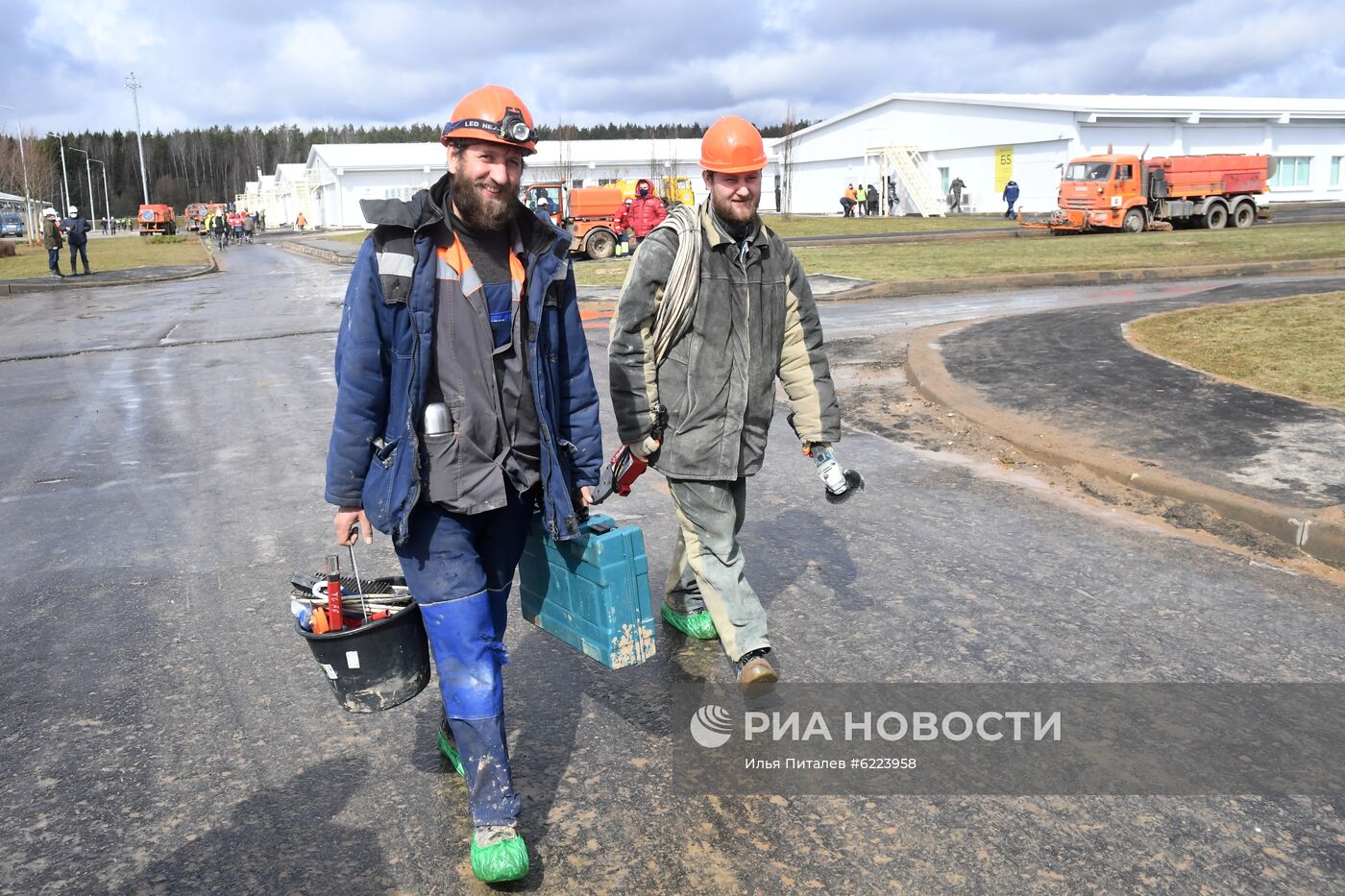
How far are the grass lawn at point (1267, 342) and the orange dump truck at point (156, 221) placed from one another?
76.7m

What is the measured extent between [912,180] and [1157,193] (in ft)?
65.9

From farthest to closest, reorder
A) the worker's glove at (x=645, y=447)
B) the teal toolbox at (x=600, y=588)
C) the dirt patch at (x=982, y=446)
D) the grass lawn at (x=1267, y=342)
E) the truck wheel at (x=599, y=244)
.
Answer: the truck wheel at (x=599, y=244), the grass lawn at (x=1267, y=342), the dirt patch at (x=982, y=446), the worker's glove at (x=645, y=447), the teal toolbox at (x=600, y=588)

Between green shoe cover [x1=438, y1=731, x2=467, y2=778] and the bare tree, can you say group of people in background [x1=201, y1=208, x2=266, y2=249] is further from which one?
green shoe cover [x1=438, y1=731, x2=467, y2=778]

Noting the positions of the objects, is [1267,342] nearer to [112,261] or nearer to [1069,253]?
[1069,253]

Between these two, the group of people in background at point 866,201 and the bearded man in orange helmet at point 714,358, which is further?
the group of people in background at point 866,201

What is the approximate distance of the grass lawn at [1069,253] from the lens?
21.2 meters

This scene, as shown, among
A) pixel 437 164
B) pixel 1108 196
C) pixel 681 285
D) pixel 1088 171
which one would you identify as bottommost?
pixel 681 285

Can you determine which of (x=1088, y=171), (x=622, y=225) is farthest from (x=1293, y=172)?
(x=622, y=225)

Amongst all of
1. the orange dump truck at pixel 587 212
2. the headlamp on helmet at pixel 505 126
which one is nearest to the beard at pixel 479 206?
the headlamp on helmet at pixel 505 126

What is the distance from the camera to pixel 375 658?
10.3 feet

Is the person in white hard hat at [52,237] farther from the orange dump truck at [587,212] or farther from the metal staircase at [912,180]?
the metal staircase at [912,180]

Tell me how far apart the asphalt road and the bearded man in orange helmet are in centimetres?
54

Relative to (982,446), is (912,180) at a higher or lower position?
higher

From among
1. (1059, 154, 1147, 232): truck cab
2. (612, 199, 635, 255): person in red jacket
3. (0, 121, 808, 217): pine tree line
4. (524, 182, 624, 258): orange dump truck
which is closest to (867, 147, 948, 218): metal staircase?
(1059, 154, 1147, 232): truck cab
